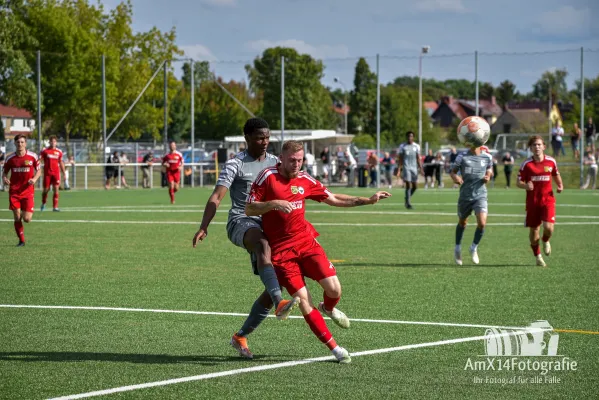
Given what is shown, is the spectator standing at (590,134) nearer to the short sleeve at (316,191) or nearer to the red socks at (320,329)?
the short sleeve at (316,191)

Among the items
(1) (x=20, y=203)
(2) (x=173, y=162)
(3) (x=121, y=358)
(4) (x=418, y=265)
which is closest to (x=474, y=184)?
(4) (x=418, y=265)

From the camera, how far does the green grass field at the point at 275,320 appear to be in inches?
279

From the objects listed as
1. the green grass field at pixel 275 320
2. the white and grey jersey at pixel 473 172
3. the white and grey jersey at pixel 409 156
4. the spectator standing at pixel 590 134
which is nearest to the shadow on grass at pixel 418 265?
the green grass field at pixel 275 320

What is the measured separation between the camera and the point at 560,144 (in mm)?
50312

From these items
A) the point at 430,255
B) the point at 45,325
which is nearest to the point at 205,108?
the point at 430,255

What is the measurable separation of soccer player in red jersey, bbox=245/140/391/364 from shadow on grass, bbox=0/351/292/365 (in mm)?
642

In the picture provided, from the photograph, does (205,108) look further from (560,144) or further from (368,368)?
(368,368)

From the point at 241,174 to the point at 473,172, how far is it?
7.53 metres

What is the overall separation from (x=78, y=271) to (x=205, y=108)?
89358 mm

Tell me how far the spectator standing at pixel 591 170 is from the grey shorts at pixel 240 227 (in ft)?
127

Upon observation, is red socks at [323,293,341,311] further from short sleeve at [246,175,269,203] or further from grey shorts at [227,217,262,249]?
short sleeve at [246,175,269,203]

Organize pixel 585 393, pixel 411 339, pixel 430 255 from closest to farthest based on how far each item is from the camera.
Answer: pixel 585 393
pixel 411 339
pixel 430 255

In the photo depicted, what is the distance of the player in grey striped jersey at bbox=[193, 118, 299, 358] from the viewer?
7.93m

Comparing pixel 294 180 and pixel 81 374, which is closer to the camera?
pixel 81 374
